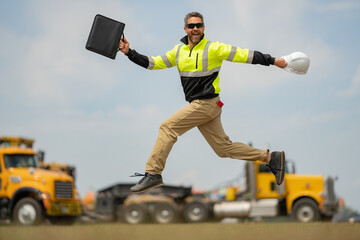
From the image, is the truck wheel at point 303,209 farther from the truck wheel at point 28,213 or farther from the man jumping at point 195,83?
the man jumping at point 195,83

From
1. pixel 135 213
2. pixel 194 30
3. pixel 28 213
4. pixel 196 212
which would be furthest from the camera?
pixel 135 213

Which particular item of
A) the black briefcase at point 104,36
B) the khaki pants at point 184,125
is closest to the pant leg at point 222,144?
the khaki pants at point 184,125

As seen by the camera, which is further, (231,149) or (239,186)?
(239,186)

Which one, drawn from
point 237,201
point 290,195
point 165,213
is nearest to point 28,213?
point 165,213

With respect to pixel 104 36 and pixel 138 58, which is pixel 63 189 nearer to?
pixel 138 58

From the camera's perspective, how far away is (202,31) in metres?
5.79

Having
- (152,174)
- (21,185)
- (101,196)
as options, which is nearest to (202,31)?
(152,174)

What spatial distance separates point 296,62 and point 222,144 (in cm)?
127

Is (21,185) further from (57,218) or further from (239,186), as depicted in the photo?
(239,186)

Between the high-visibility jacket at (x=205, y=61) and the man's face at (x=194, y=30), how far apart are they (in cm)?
8

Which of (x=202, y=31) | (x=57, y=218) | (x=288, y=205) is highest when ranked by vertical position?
(x=202, y=31)

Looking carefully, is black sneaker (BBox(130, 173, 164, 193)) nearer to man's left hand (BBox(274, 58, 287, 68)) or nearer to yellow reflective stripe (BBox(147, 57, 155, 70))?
yellow reflective stripe (BBox(147, 57, 155, 70))

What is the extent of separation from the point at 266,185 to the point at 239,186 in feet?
5.12

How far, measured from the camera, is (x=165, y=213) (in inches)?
933
